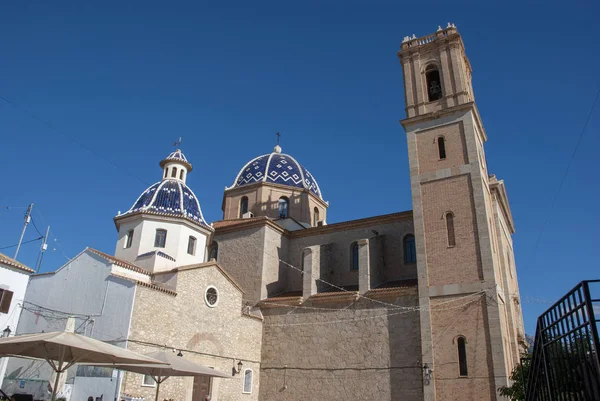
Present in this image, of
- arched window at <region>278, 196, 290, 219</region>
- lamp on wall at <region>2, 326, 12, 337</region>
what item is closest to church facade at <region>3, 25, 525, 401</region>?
lamp on wall at <region>2, 326, 12, 337</region>

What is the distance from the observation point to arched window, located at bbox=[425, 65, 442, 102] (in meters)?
21.9

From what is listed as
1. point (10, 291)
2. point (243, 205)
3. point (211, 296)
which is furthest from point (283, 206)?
point (10, 291)

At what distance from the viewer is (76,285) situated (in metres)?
16.4

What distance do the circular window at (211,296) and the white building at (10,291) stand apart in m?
5.95

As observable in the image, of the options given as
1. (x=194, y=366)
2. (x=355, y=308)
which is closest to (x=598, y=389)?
(x=194, y=366)

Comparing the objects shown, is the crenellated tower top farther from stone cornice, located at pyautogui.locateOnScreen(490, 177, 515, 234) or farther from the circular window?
the circular window

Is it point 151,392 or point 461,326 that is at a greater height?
point 461,326

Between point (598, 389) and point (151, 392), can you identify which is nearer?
point (598, 389)

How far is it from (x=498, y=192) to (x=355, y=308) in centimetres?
839

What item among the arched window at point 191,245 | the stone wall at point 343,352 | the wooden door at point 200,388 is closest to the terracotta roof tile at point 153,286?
the wooden door at point 200,388

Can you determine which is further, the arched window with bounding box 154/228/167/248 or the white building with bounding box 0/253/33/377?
the arched window with bounding box 154/228/167/248

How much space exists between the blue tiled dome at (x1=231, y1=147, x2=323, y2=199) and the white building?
14230mm

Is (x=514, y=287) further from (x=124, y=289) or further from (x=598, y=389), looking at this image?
(x=598, y=389)

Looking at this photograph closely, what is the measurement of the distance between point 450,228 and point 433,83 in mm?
7431
